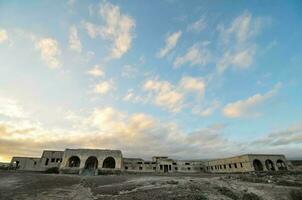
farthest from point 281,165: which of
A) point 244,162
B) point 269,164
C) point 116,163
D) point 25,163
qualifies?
point 25,163

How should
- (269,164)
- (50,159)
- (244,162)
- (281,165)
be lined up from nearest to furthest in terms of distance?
(244,162)
(50,159)
(281,165)
(269,164)

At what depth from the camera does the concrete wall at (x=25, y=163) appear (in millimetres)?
41250

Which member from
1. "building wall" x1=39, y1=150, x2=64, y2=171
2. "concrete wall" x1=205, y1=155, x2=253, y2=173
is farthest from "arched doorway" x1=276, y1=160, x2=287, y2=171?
"building wall" x1=39, y1=150, x2=64, y2=171

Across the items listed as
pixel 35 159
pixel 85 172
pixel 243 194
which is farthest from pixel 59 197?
pixel 35 159

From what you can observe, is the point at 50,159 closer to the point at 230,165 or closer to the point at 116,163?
the point at 116,163

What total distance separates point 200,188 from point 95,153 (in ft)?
90.5

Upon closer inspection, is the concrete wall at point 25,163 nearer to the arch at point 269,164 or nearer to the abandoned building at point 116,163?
the abandoned building at point 116,163

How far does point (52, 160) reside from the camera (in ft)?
134

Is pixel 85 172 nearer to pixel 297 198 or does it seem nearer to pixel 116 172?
pixel 116 172

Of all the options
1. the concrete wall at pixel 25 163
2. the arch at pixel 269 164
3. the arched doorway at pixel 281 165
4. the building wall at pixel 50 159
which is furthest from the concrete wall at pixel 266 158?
the concrete wall at pixel 25 163

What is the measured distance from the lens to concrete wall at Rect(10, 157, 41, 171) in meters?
41.2

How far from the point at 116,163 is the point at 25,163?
78.0 feet

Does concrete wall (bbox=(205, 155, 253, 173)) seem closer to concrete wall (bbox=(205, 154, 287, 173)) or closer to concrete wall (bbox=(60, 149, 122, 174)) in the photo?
concrete wall (bbox=(205, 154, 287, 173))

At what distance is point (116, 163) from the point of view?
35.9 metres
